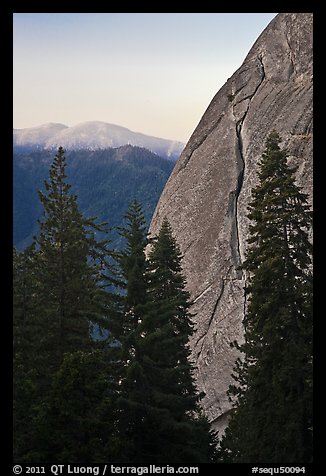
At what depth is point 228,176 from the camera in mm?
34844

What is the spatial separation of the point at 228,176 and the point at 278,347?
20738 mm

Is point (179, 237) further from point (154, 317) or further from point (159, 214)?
point (154, 317)

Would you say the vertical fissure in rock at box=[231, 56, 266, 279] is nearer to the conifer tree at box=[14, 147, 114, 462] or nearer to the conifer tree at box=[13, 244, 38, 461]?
the conifer tree at box=[14, 147, 114, 462]

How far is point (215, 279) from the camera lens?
32.2 metres

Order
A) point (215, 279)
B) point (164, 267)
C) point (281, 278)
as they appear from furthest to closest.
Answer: point (215, 279)
point (164, 267)
point (281, 278)

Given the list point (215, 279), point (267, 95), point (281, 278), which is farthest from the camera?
point (267, 95)

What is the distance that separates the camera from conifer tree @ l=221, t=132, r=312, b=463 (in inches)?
576

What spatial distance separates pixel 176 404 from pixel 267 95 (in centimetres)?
2514

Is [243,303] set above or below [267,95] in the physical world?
below

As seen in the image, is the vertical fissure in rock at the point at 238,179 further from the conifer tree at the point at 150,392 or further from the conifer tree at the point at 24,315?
the conifer tree at the point at 24,315

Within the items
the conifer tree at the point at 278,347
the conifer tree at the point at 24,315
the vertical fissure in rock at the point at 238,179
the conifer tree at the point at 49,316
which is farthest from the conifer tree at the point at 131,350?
the vertical fissure in rock at the point at 238,179

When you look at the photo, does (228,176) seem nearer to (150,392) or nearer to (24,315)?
(24,315)
